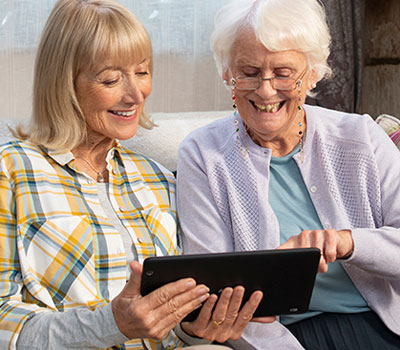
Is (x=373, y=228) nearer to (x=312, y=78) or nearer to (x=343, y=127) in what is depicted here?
(x=343, y=127)

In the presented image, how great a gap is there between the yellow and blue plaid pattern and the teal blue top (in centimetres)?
27

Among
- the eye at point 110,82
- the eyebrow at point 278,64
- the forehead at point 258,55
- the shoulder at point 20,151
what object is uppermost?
the forehead at point 258,55

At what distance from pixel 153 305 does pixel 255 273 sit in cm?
21

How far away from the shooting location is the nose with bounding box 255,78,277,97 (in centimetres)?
160

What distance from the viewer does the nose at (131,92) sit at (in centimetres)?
159

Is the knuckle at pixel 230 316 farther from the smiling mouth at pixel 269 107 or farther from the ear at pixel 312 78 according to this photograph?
the ear at pixel 312 78

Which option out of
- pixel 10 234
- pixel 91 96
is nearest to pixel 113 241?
pixel 10 234

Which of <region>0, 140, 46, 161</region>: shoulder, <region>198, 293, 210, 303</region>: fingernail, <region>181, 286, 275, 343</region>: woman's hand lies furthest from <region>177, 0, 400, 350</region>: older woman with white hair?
<region>0, 140, 46, 161</region>: shoulder

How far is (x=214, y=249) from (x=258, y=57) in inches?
18.5

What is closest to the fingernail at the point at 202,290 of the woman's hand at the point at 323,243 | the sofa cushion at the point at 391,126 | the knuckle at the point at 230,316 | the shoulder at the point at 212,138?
the knuckle at the point at 230,316

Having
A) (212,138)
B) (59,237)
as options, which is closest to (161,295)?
(59,237)

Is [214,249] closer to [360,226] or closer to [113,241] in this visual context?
[113,241]

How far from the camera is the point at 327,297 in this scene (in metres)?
1.57

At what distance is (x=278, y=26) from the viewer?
1.58 metres
